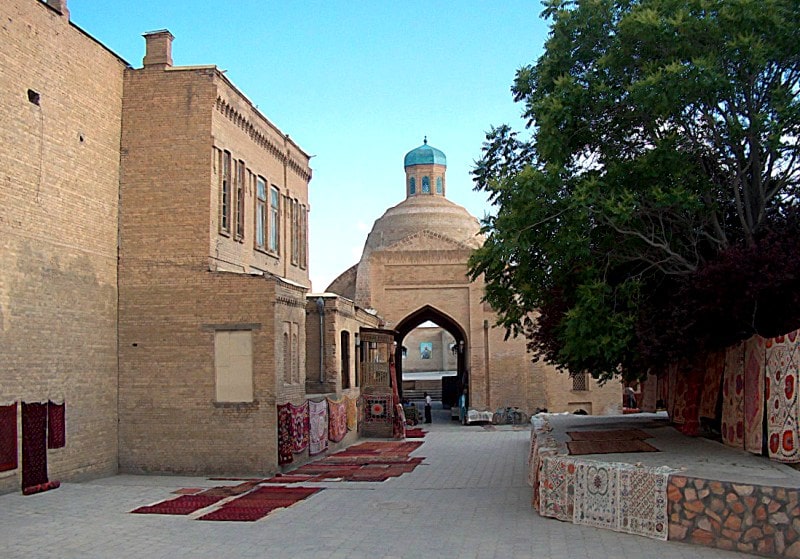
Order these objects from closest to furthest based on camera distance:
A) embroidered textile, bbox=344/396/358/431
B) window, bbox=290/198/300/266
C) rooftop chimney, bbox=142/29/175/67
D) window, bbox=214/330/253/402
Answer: window, bbox=214/330/253/402, rooftop chimney, bbox=142/29/175/67, embroidered textile, bbox=344/396/358/431, window, bbox=290/198/300/266

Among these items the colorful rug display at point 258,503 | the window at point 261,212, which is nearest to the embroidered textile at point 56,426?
the colorful rug display at point 258,503

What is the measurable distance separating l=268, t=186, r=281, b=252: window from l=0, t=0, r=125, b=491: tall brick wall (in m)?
5.74

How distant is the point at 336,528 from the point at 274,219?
43.4ft

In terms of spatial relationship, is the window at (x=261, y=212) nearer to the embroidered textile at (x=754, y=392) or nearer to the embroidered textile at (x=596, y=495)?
the embroidered textile at (x=596, y=495)

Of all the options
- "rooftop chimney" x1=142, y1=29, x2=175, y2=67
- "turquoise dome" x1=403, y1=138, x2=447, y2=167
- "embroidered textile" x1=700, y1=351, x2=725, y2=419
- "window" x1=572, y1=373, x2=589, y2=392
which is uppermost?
"turquoise dome" x1=403, y1=138, x2=447, y2=167

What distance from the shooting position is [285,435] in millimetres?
17734

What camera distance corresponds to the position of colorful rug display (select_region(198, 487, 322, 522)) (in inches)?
487

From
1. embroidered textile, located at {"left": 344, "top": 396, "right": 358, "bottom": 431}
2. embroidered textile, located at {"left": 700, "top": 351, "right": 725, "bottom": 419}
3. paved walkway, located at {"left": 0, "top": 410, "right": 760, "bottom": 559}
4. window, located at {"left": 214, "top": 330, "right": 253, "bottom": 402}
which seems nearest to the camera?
paved walkway, located at {"left": 0, "top": 410, "right": 760, "bottom": 559}

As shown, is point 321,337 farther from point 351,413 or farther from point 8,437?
point 8,437

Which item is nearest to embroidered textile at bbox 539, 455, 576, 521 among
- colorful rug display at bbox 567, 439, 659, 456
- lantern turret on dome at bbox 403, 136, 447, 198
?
colorful rug display at bbox 567, 439, 659, 456

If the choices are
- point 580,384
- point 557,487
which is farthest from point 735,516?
point 580,384

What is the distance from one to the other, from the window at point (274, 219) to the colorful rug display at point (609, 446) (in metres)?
11.4

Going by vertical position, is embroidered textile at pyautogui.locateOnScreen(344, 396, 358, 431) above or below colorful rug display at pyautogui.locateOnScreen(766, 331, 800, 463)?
below

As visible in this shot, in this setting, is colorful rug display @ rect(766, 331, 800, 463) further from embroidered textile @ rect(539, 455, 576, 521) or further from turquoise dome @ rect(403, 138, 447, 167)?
turquoise dome @ rect(403, 138, 447, 167)
